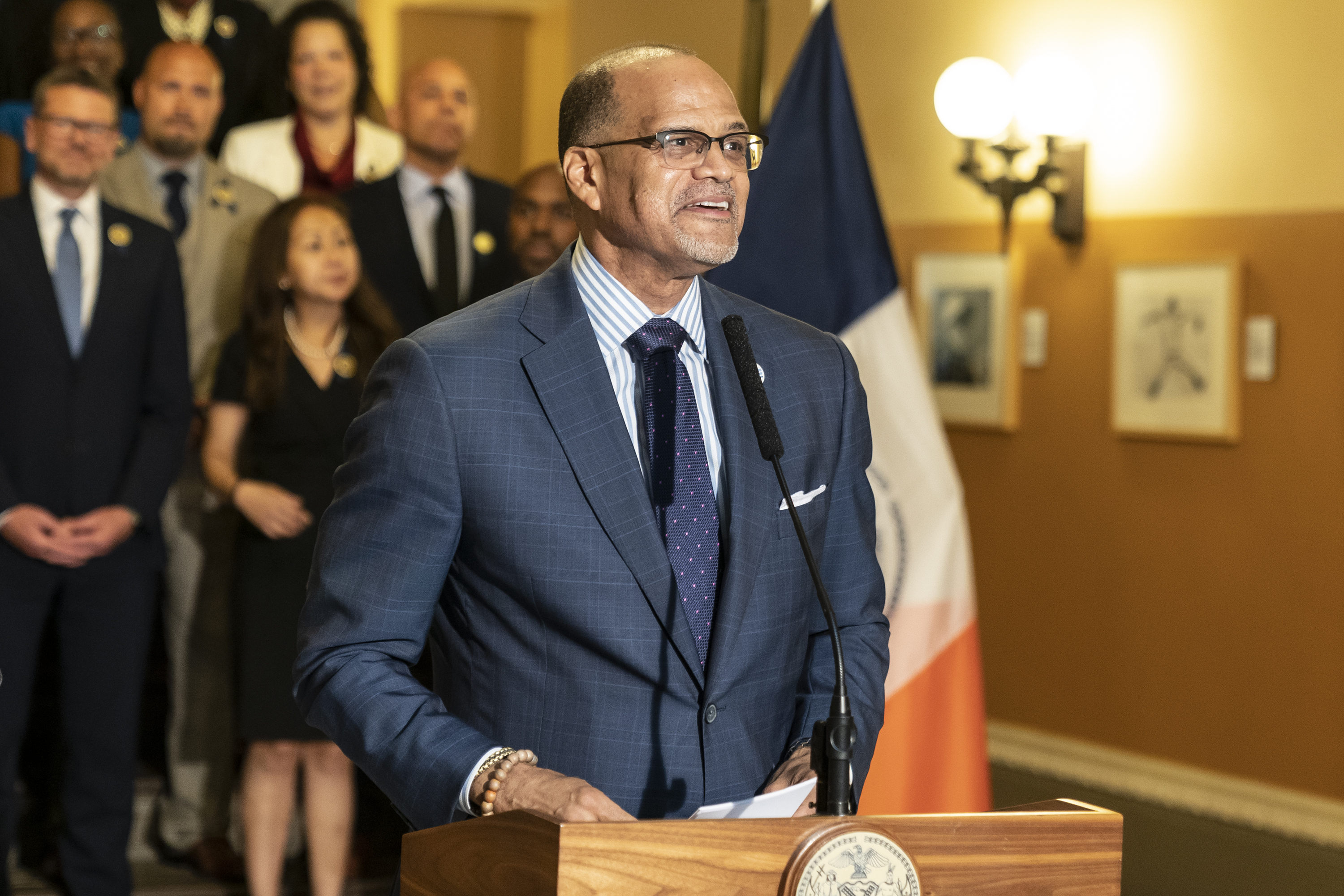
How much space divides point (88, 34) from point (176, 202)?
2.14 ft

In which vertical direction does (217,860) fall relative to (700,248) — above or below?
below

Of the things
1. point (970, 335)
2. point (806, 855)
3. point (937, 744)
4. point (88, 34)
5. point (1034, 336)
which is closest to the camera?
point (806, 855)

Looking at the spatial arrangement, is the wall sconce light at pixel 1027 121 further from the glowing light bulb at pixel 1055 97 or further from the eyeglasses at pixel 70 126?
the eyeglasses at pixel 70 126

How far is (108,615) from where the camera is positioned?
3215 millimetres

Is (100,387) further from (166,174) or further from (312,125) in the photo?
(312,125)

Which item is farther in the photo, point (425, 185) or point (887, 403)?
point (425, 185)

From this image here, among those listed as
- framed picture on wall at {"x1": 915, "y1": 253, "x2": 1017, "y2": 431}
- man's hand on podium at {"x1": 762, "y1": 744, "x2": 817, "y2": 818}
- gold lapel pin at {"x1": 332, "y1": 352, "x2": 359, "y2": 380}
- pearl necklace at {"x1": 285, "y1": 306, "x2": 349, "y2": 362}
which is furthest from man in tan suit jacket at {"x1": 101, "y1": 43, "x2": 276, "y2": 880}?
framed picture on wall at {"x1": 915, "y1": 253, "x2": 1017, "y2": 431}

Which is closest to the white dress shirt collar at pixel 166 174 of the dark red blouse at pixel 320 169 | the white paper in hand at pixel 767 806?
the dark red blouse at pixel 320 169

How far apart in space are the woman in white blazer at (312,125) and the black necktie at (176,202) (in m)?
0.20

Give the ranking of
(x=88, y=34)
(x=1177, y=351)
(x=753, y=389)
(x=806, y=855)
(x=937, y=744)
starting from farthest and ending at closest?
1. (x=1177, y=351)
2. (x=88, y=34)
3. (x=937, y=744)
4. (x=753, y=389)
5. (x=806, y=855)

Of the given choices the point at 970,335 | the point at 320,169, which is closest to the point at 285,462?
the point at 320,169

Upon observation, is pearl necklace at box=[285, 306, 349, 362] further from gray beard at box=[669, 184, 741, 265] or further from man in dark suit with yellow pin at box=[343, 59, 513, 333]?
gray beard at box=[669, 184, 741, 265]

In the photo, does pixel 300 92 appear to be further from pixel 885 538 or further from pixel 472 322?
pixel 472 322

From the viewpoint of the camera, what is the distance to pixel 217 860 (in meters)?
3.63
